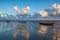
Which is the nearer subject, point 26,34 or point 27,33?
point 26,34

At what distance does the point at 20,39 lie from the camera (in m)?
4.26

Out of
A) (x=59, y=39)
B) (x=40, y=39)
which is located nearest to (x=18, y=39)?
(x=40, y=39)

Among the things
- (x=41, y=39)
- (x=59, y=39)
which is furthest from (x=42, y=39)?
(x=59, y=39)

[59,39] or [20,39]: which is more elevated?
[59,39]

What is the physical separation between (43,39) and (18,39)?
0.85 meters

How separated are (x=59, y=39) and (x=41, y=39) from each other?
5.54 feet

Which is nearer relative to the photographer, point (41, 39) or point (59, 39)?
point (59, 39)

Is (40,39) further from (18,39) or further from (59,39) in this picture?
(59,39)

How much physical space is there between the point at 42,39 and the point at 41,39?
0.04 metres

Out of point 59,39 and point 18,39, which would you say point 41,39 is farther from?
point 59,39

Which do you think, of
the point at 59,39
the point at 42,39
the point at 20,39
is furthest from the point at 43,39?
the point at 59,39

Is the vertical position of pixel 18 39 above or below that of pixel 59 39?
below

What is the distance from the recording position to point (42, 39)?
431cm

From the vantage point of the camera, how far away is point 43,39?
4289 mm
